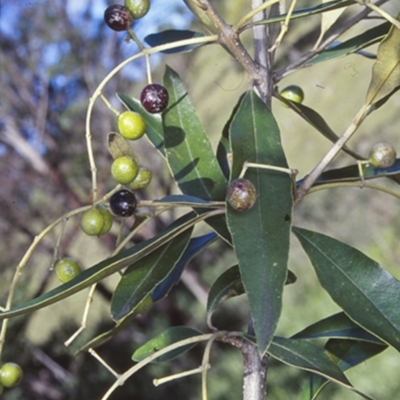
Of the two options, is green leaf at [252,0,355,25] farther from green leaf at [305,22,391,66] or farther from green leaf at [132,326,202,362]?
green leaf at [132,326,202,362]

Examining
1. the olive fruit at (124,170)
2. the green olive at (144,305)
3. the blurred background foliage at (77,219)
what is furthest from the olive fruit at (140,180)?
the blurred background foliage at (77,219)

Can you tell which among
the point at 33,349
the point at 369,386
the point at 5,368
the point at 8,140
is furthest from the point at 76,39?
the point at 5,368

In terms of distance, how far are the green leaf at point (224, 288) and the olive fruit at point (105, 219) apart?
0.17m

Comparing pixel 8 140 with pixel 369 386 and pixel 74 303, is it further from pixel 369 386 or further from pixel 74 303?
pixel 369 386

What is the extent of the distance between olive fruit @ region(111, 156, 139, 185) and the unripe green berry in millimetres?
42

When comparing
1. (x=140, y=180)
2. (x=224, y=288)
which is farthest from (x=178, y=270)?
(x=140, y=180)

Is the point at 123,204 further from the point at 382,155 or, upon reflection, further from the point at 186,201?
the point at 382,155

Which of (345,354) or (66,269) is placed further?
(345,354)

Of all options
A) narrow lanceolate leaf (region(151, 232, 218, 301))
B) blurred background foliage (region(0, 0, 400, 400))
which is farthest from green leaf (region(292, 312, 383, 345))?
blurred background foliage (region(0, 0, 400, 400))

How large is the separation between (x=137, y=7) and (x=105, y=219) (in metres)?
0.23

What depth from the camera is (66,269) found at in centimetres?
68

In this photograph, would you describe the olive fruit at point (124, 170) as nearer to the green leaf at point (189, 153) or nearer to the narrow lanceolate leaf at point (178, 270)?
the green leaf at point (189, 153)

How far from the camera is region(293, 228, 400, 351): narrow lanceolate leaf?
23.3 inches

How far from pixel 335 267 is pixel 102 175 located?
2.37m
